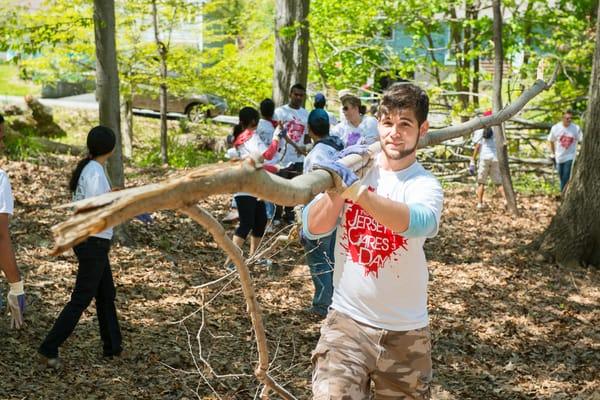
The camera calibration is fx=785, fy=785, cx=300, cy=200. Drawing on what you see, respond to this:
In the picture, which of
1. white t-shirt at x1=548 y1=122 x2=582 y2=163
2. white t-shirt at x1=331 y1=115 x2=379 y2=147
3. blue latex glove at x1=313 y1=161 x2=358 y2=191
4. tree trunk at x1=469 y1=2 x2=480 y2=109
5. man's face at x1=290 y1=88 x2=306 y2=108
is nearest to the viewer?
blue latex glove at x1=313 y1=161 x2=358 y2=191

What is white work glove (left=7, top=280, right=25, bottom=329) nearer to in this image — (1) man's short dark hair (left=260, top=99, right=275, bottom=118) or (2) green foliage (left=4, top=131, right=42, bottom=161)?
(1) man's short dark hair (left=260, top=99, right=275, bottom=118)

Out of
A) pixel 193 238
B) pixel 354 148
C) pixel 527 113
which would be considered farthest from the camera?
pixel 527 113

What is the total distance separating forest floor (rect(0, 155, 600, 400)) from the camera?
582 centimetres

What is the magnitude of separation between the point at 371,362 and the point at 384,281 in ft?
1.25

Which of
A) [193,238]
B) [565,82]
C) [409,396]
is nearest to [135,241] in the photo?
[193,238]

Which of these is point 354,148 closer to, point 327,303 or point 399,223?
point 399,223

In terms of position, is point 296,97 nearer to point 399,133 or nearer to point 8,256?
point 8,256

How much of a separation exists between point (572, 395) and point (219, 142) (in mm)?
13992

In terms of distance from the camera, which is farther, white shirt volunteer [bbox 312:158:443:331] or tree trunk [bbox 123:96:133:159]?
tree trunk [bbox 123:96:133:159]

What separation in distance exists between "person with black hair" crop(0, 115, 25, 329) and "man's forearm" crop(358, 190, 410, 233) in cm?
296

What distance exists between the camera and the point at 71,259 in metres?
8.16

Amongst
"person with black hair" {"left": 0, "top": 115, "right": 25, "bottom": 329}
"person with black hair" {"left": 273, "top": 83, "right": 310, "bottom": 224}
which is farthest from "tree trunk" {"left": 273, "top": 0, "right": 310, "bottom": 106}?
"person with black hair" {"left": 0, "top": 115, "right": 25, "bottom": 329}

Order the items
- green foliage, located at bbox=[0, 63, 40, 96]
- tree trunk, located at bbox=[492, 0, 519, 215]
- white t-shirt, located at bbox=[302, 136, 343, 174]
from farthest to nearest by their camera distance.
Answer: green foliage, located at bbox=[0, 63, 40, 96], tree trunk, located at bbox=[492, 0, 519, 215], white t-shirt, located at bbox=[302, 136, 343, 174]

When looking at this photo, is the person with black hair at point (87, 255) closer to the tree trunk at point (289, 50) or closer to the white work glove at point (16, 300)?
the white work glove at point (16, 300)
